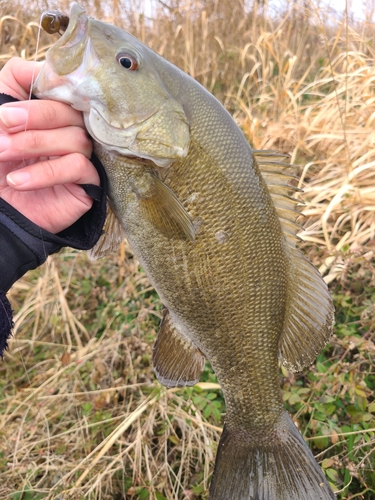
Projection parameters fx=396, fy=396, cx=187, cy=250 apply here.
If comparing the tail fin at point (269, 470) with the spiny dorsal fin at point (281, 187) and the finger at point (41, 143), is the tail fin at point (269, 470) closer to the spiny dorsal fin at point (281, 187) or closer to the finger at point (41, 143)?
the spiny dorsal fin at point (281, 187)

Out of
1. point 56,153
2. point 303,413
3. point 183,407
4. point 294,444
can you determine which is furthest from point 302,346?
point 56,153

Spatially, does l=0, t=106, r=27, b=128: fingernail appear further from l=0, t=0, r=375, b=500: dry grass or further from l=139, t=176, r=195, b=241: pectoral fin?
l=0, t=0, r=375, b=500: dry grass

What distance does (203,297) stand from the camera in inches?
48.4

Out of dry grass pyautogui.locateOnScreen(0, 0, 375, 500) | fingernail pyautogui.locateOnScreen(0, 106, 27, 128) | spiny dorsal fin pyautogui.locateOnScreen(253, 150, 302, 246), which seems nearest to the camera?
fingernail pyautogui.locateOnScreen(0, 106, 27, 128)

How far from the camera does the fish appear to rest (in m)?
1.05

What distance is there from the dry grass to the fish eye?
3.53 feet

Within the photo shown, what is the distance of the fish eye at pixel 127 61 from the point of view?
1065mm

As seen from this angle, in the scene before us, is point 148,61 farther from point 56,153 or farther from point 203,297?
point 203,297

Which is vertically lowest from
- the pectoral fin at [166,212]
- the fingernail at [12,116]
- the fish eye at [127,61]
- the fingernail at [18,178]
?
the pectoral fin at [166,212]

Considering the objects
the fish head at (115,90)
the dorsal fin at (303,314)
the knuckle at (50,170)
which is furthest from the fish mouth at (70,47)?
the dorsal fin at (303,314)

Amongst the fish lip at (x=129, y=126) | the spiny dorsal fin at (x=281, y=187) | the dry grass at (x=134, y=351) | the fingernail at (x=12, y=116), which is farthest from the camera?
the dry grass at (x=134, y=351)

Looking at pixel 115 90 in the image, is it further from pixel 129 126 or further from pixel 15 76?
pixel 15 76

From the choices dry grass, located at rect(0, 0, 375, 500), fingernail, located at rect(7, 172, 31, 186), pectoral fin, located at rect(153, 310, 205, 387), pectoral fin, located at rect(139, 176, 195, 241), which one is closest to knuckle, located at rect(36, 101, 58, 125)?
fingernail, located at rect(7, 172, 31, 186)

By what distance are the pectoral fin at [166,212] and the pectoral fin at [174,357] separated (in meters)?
0.35
